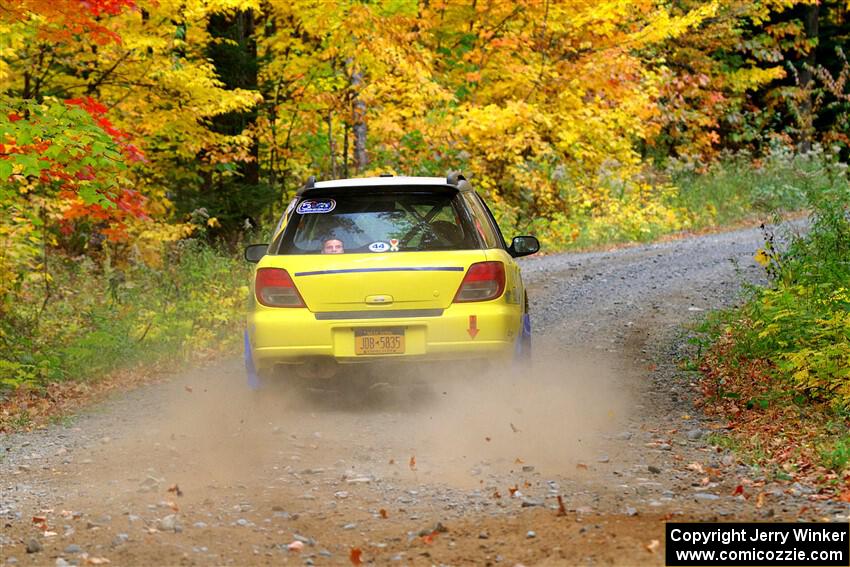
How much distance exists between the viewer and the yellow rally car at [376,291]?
27.7 feet

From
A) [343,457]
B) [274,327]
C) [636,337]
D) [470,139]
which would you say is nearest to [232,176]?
[470,139]

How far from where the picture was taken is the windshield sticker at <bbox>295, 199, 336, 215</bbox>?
897 centimetres

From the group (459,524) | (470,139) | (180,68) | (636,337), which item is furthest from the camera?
(470,139)

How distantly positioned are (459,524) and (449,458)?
1516 mm

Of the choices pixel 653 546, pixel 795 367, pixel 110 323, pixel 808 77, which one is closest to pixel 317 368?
pixel 795 367

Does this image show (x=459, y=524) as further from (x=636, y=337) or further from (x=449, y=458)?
(x=636, y=337)

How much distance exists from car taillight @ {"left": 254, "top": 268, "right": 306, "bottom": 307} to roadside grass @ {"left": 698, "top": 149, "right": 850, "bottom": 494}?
128 inches

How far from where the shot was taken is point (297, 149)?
21.5 m

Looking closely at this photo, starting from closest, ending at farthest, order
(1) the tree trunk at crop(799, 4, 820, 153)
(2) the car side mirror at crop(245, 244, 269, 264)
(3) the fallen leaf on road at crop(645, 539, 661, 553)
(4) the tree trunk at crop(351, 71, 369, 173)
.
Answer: (3) the fallen leaf on road at crop(645, 539, 661, 553) → (2) the car side mirror at crop(245, 244, 269, 264) → (4) the tree trunk at crop(351, 71, 369, 173) → (1) the tree trunk at crop(799, 4, 820, 153)

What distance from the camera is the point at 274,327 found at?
8.52 meters

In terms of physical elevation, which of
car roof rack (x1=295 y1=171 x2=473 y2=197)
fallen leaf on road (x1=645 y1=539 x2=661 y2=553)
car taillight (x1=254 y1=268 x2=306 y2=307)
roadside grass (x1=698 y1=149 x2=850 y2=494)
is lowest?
fallen leaf on road (x1=645 y1=539 x2=661 y2=553)

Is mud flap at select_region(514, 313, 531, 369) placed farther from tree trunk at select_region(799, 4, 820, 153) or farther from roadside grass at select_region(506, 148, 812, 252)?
tree trunk at select_region(799, 4, 820, 153)

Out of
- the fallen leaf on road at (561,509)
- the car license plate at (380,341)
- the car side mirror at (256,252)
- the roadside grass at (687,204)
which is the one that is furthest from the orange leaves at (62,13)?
the roadside grass at (687,204)

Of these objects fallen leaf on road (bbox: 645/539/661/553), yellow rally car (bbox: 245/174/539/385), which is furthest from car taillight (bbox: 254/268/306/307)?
fallen leaf on road (bbox: 645/539/661/553)
